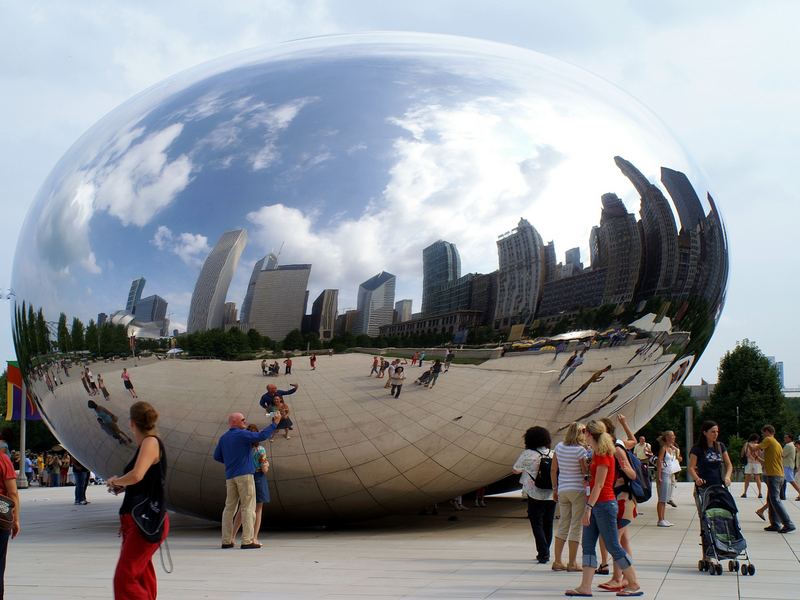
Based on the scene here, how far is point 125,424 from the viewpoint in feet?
35.7

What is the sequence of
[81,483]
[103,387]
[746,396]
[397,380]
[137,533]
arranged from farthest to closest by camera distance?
[746,396] < [81,483] < [103,387] < [397,380] < [137,533]

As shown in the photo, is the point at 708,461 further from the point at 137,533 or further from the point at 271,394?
the point at 137,533

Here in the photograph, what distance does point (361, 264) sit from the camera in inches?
383

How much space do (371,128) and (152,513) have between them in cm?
544

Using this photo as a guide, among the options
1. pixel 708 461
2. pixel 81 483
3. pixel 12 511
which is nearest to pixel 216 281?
pixel 12 511

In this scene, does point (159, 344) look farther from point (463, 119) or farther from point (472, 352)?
point (463, 119)

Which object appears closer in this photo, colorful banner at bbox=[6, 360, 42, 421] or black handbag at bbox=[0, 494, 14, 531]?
black handbag at bbox=[0, 494, 14, 531]

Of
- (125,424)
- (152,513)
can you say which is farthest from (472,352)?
(152,513)

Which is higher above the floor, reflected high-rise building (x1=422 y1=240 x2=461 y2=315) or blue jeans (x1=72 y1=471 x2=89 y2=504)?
reflected high-rise building (x1=422 y1=240 x2=461 y2=315)

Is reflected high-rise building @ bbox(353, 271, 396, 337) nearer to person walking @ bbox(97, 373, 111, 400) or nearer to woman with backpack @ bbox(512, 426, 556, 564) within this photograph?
woman with backpack @ bbox(512, 426, 556, 564)

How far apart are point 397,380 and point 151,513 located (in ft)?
14.7

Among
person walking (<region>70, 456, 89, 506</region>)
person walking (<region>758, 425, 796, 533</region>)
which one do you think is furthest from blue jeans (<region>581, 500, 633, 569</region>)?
person walking (<region>70, 456, 89, 506</region>)

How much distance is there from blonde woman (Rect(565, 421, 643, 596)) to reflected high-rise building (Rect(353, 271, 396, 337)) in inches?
107

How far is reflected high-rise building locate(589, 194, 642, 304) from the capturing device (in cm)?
1037
